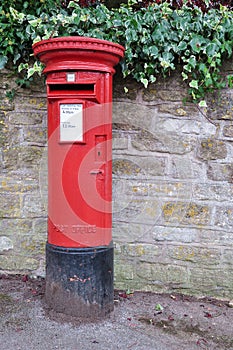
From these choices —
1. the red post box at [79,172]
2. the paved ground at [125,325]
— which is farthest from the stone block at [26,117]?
the paved ground at [125,325]

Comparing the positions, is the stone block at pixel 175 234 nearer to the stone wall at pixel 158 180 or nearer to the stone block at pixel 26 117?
the stone wall at pixel 158 180

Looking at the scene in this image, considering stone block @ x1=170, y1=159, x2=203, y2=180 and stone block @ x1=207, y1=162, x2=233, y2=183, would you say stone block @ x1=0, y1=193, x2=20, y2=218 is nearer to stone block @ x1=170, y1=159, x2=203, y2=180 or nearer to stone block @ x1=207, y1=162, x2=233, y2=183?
stone block @ x1=170, y1=159, x2=203, y2=180

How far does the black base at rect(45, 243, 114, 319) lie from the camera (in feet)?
7.95

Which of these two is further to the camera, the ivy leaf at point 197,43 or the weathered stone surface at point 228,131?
the weathered stone surface at point 228,131

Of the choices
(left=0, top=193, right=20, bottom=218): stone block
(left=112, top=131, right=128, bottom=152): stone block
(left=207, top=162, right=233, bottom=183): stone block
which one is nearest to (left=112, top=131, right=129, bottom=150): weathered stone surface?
(left=112, top=131, right=128, bottom=152): stone block

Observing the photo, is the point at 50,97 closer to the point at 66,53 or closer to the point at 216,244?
the point at 66,53

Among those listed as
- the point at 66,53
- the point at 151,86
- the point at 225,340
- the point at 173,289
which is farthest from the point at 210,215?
the point at 66,53

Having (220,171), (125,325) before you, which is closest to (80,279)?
(125,325)

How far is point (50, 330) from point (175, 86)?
6.42 feet

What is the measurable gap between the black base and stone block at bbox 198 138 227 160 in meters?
1.03

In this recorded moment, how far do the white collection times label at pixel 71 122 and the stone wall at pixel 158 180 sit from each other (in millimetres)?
605

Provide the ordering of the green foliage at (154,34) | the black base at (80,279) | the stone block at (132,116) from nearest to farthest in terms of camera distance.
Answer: the black base at (80,279)
the green foliage at (154,34)
the stone block at (132,116)

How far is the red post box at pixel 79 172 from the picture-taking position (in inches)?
88.7

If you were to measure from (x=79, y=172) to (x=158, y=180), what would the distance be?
77 cm
